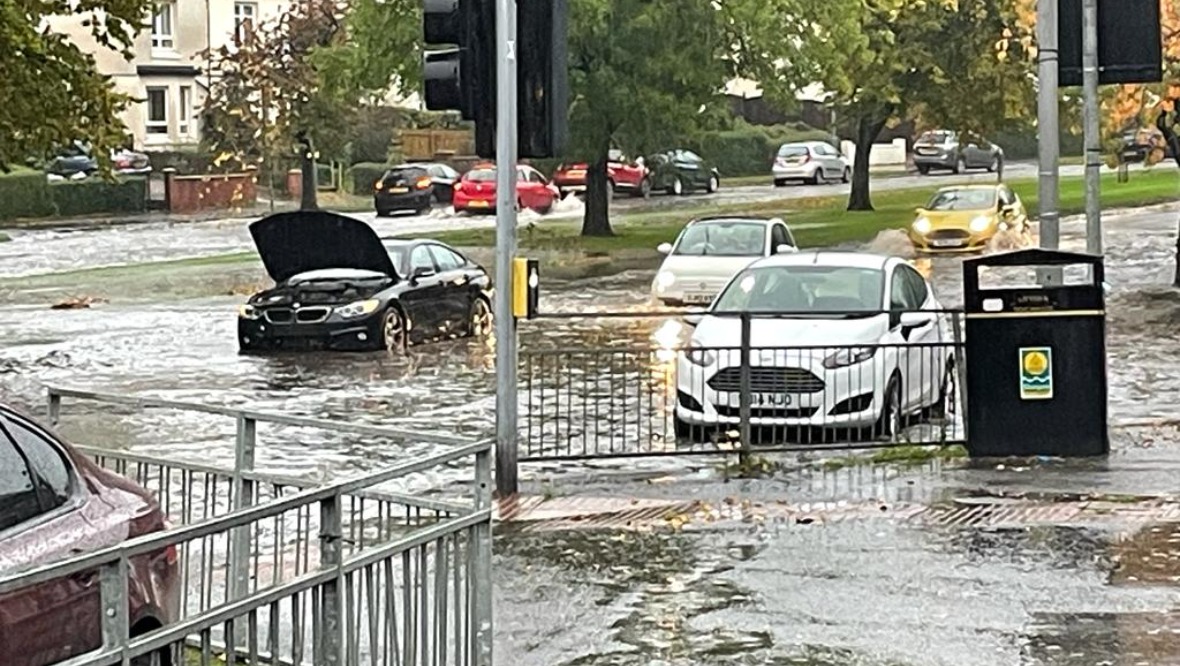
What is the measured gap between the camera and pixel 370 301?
25.2 meters

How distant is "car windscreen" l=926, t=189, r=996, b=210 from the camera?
4144 centimetres

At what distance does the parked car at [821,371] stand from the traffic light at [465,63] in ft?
8.84

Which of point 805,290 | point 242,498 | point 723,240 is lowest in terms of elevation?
point 242,498

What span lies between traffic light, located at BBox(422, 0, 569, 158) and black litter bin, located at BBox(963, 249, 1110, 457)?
3.27 meters

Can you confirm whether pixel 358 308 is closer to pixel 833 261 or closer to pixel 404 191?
pixel 833 261

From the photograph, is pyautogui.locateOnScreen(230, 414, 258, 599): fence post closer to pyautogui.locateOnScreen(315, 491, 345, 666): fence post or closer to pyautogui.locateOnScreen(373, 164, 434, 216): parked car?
pyautogui.locateOnScreen(315, 491, 345, 666): fence post

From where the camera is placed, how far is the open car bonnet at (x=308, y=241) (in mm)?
27750

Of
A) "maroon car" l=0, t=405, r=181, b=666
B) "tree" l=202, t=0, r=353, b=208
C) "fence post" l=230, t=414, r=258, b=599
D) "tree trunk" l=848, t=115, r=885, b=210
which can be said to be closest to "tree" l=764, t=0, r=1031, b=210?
"tree trunk" l=848, t=115, r=885, b=210

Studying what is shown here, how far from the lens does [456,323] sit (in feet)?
87.9

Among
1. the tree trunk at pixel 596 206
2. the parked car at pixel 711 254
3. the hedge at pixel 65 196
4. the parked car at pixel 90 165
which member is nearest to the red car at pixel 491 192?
the tree trunk at pixel 596 206

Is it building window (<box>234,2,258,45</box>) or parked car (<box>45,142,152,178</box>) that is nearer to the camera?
building window (<box>234,2,258,45</box>)

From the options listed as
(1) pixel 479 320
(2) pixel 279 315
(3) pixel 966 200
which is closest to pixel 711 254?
(1) pixel 479 320

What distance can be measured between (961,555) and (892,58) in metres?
38.6

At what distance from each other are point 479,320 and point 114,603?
73.8ft
